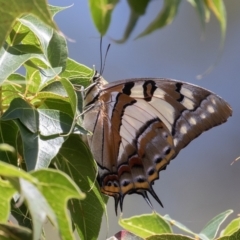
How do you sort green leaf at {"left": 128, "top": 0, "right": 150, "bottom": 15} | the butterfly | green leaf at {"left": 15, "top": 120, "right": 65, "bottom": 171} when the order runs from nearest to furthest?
green leaf at {"left": 128, "top": 0, "right": 150, "bottom": 15}
green leaf at {"left": 15, "top": 120, "right": 65, "bottom": 171}
the butterfly

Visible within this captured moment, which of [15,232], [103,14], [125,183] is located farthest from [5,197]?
[125,183]

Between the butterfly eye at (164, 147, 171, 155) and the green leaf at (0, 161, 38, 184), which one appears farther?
the butterfly eye at (164, 147, 171, 155)

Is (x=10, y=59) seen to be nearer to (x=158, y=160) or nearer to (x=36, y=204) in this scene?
(x=36, y=204)

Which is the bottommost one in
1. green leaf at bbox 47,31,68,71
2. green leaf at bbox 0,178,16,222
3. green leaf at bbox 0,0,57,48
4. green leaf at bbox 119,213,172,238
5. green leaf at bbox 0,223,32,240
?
green leaf at bbox 119,213,172,238

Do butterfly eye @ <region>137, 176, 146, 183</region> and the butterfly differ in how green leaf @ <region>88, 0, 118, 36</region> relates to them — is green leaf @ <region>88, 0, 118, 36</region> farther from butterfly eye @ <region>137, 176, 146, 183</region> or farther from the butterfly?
butterfly eye @ <region>137, 176, 146, 183</region>

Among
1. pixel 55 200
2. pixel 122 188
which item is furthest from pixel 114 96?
pixel 55 200

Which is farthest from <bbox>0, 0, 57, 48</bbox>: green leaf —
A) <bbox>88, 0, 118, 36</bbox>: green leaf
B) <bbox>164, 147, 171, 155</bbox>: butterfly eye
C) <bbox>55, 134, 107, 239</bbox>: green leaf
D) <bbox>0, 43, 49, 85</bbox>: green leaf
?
<bbox>164, 147, 171, 155</bbox>: butterfly eye
